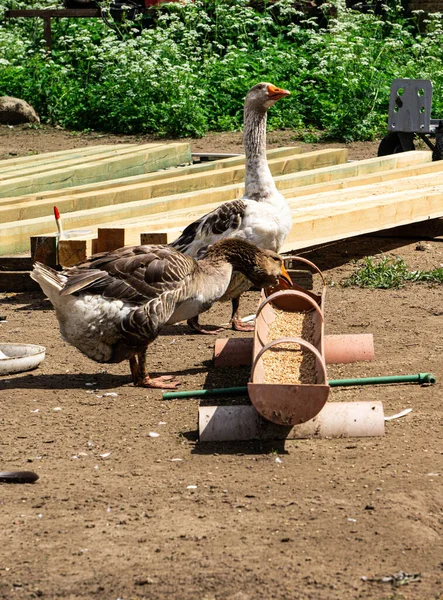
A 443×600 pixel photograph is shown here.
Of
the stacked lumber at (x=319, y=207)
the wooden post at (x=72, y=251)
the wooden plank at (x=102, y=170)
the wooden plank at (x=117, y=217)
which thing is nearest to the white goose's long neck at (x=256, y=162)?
the stacked lumber at (x=319, y=207)

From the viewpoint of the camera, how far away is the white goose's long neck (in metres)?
7.42

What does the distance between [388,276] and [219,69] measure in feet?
33.5

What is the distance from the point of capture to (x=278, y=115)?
1709 cm

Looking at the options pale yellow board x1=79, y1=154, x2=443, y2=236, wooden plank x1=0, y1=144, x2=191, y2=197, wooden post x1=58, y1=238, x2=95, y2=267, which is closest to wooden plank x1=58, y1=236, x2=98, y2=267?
wooden post x1=58, y1=238, x2=95, y2=267

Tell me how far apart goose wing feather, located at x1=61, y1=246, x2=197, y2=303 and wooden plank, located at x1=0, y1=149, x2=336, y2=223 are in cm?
334

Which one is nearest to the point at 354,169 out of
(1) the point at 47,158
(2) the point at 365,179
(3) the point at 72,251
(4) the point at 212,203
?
(2) the point at 365,179

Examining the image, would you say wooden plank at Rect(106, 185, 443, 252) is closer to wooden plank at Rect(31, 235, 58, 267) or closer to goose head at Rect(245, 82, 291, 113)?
wooden plank at Rect(31, 235, 58, 267)

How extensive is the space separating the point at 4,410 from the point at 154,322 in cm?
99

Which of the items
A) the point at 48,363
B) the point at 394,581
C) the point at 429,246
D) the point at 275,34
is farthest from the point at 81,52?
the point at 394,581

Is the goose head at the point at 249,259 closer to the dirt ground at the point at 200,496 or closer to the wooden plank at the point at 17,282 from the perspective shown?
the dirt ground at the point at 200,496

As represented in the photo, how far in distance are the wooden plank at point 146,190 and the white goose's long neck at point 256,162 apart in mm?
1974

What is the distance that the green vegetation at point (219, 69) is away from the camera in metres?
16.5

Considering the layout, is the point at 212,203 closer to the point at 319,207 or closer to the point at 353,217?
the point at 319,207

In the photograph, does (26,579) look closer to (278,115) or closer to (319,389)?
(319,389)
